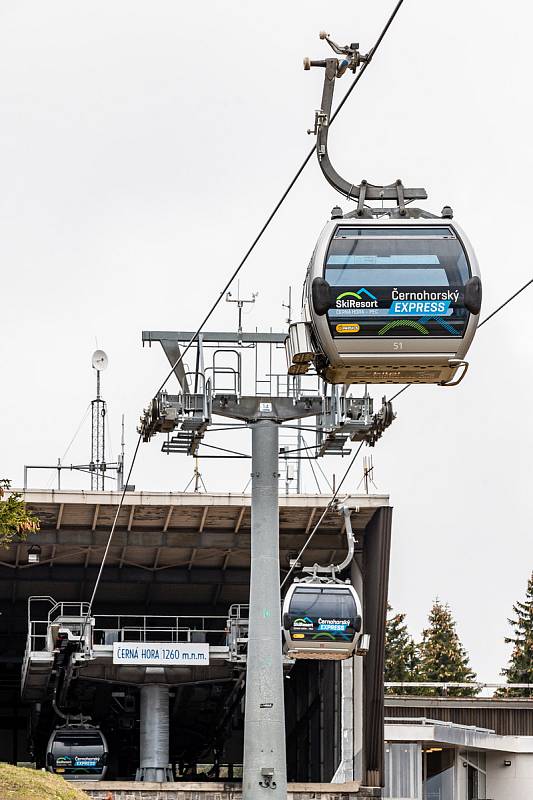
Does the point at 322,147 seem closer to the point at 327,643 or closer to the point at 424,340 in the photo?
the point at 424,340

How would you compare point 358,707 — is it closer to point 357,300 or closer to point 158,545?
point 158,545

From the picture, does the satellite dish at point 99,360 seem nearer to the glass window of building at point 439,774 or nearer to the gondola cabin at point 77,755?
the gondola cabin at point 77,755

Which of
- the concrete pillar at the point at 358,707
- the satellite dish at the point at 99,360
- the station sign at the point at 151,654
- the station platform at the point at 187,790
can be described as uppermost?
the satellite dish at the point at 99,360

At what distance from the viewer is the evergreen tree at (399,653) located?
100m

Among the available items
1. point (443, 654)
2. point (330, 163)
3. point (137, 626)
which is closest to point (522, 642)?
point (443, 654)

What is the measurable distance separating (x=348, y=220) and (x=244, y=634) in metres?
32.6

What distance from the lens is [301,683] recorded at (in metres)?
56.1

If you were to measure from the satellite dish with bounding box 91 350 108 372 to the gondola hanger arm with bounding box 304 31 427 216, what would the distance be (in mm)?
31754

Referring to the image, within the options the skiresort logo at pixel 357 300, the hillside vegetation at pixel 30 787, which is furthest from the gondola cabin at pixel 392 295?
the hillside vegetation at pixel 30 787

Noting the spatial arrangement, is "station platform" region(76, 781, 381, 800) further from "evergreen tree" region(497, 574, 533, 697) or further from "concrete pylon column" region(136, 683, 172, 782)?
"evergreen tree" region(497, 574, 533, 697)

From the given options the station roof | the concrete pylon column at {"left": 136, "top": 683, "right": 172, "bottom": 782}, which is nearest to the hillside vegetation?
the station roof

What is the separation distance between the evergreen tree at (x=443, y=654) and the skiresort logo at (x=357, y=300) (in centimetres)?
8094

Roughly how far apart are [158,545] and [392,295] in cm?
3148

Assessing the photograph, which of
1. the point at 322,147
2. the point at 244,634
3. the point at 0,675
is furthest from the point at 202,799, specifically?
the point at 322,147
